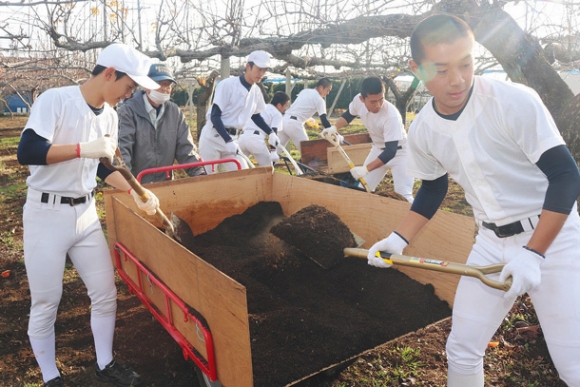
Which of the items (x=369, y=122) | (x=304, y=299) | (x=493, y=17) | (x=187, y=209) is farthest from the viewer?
(x=369, y=122)

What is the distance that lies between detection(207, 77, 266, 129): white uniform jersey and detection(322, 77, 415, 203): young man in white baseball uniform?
108 centimetres

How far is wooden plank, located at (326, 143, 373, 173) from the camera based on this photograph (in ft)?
21.7

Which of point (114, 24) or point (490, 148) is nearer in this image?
point (490, 148)

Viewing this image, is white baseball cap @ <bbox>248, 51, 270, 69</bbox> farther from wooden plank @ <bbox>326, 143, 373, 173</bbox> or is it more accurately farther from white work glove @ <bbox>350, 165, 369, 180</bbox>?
white work glove @ <bbox>350, 165, 369, 180</bbox>

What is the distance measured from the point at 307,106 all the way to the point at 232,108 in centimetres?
371

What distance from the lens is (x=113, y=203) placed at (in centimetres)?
354

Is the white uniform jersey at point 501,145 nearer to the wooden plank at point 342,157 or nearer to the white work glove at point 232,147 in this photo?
the white work glove at point 232,147

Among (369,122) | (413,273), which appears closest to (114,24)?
(369,122)

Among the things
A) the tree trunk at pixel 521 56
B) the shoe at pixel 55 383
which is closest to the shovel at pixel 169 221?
the shoe at pixel 55 383

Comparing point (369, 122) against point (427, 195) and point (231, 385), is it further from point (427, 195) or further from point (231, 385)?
point (231, 385)

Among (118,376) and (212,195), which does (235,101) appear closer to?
(212,195)

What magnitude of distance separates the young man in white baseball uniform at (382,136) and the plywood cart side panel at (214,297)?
3290mm

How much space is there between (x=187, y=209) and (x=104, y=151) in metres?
2.01

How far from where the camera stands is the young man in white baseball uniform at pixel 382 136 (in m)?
5.41
